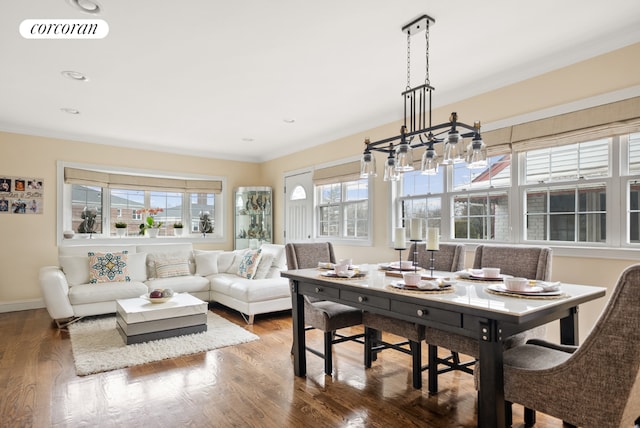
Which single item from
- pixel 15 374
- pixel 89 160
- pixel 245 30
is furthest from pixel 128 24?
pixel 89 160

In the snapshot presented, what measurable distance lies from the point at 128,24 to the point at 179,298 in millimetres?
2779

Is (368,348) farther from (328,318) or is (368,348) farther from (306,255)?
(306,255)

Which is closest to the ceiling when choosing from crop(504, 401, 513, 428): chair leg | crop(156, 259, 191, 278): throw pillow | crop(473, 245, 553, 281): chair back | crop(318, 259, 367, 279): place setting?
crop(473, 245, 553, 281): chair back

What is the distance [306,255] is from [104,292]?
8.91 ft

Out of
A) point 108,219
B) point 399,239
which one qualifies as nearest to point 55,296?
point 108,219

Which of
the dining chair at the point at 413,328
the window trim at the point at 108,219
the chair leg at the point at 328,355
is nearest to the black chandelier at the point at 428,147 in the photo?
the dining chair at the point at 413,328

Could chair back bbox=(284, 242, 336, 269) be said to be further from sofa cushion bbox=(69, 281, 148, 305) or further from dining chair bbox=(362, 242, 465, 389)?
sofa cushion bbox=(69, 281, 148, 305)

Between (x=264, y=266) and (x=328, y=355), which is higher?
(x=264, y=266)

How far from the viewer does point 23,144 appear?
16.6 ft

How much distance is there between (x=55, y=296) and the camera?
406cm

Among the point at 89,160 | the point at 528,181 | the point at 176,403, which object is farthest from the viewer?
the point at 89,160

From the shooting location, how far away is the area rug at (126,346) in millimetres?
3075

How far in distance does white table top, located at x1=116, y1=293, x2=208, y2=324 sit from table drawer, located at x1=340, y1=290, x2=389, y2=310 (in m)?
2.08

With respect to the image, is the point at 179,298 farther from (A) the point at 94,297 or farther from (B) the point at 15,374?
(B) the point at 15,374
